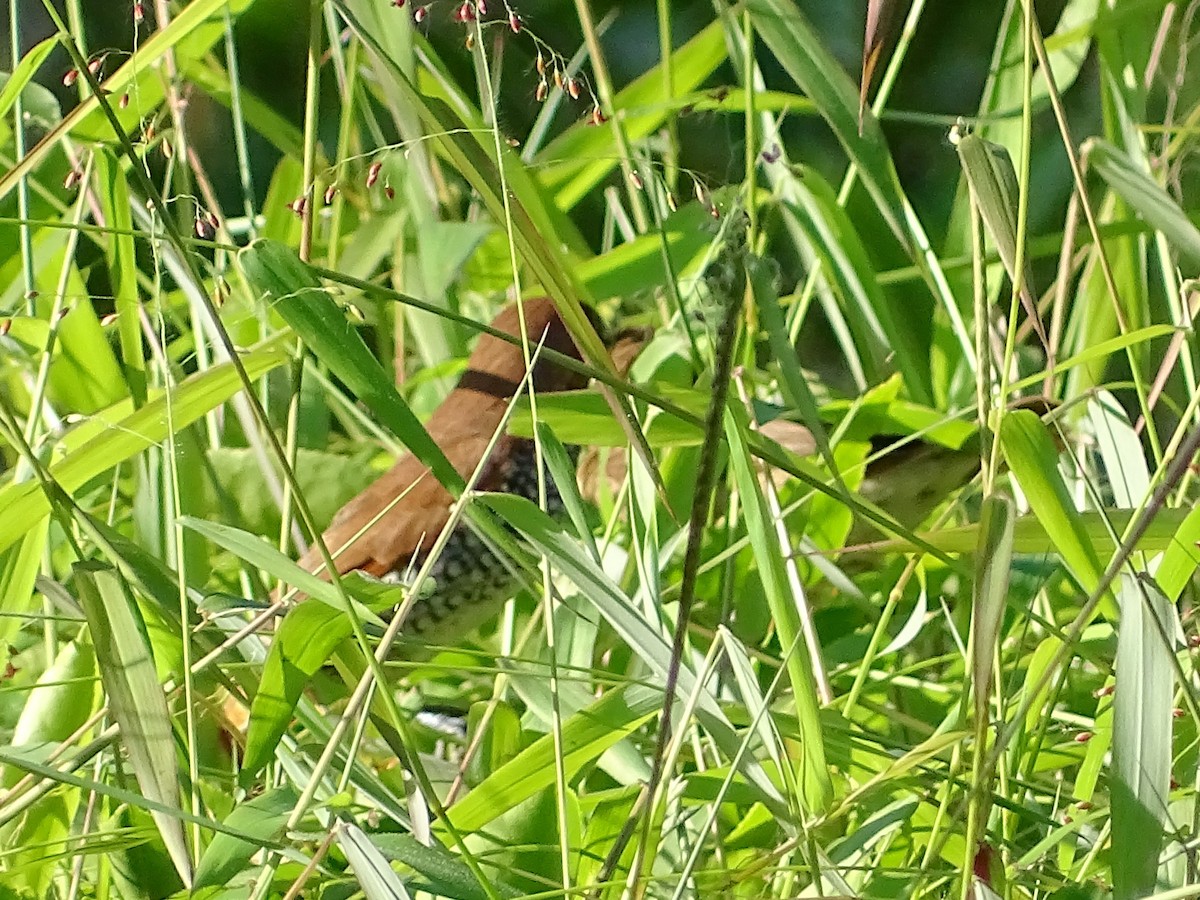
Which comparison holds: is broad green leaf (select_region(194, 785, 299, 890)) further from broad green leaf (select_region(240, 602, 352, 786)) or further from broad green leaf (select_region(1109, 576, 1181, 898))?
broad green leaf (select_region(1109, 576, 1181, 898))

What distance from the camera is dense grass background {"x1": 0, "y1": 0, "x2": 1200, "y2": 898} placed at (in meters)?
0.68

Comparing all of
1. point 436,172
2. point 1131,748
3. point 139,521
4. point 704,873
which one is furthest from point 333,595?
point 436,172

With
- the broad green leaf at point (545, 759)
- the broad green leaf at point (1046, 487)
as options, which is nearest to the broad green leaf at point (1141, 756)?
the broad green leaf at point (1046, 487)

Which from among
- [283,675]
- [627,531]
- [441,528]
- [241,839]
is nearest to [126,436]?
[283,675]

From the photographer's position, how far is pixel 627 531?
4.49 ft

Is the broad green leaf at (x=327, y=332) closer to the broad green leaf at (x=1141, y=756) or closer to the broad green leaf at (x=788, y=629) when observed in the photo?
the broad green leaf at (x=788, y=629)

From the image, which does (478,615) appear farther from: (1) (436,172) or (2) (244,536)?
(2) (244,536)

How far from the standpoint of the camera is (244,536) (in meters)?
0.75

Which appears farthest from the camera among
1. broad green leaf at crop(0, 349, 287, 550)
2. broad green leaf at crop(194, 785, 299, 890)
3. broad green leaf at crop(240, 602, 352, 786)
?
broad green leaf at crop(0, 349, 287, 550)

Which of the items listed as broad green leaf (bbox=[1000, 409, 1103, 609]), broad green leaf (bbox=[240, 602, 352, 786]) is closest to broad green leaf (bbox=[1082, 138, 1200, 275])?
broad green leaf (bbox=[1000, 409, 1103, 609])

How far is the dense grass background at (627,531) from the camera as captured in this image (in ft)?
2.24

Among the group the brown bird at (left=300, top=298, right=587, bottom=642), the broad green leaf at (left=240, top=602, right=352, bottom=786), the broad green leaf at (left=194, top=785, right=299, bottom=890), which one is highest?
the broad green leaf at (left=240, top=602, right=352, bottom=786)

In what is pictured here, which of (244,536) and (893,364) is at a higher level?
(244,536)

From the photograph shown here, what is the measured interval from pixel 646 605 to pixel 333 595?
285mm
